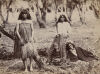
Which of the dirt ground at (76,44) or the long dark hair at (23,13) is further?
the long dark hair at (23,13)

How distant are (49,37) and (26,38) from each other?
1.47ft

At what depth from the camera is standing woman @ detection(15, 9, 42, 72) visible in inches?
175

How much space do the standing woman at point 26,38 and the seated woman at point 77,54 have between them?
62 cm

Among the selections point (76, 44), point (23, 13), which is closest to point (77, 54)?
point (76, 44)

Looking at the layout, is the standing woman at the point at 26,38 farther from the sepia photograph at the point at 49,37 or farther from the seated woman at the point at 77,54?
the seated woman at the point at 77,54

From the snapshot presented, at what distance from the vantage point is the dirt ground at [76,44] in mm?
4395

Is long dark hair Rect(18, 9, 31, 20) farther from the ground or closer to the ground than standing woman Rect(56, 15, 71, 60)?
farther from the ground

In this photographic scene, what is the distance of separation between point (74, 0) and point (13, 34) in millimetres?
1404

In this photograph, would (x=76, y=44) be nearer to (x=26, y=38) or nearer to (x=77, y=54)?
(x=77, y=54)

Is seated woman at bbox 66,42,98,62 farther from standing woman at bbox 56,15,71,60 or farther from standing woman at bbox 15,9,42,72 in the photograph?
standing woman at bbox 15,9,42,72

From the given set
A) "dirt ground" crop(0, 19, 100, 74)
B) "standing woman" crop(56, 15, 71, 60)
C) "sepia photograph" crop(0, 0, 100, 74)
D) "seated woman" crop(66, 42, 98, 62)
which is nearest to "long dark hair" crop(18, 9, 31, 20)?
"sepia photograph" crop(0, 0, 100, 74)

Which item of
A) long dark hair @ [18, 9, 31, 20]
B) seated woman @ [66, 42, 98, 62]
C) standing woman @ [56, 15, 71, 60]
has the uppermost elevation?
long dark hair @ [18, 9, 31, 20]

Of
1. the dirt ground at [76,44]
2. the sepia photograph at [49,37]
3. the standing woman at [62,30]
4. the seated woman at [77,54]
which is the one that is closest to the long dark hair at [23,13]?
the sepia photograph at [49,37]

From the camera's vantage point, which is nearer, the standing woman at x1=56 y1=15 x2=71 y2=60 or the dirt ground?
the dirt ground
